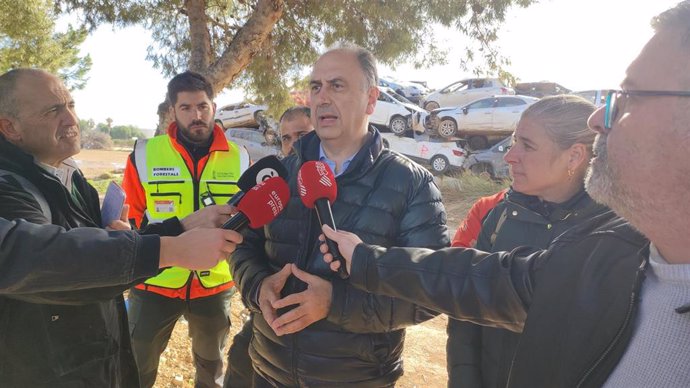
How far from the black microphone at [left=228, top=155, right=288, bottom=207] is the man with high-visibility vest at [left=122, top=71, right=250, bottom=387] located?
131 cm

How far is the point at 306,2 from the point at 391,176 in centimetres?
494

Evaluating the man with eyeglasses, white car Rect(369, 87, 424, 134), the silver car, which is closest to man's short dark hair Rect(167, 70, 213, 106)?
the man with eyeglasses

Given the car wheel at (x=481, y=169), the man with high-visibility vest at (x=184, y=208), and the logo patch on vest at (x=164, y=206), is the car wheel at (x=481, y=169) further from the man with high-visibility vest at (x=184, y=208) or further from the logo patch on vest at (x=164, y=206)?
the logo patch on vest at (x=164, y=206)

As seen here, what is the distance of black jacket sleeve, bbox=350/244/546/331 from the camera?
4.31 feet

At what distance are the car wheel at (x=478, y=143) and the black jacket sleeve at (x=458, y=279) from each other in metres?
15.3

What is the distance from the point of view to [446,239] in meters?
1.92

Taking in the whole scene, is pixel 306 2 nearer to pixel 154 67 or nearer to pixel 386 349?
pixel 154 67

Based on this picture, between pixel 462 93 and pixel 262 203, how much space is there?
18.9 metres

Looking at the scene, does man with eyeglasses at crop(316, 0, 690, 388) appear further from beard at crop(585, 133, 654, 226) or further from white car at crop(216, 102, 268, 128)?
white car at crop(216, 102, 268, 128)

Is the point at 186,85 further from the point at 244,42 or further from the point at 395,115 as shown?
the point at 395,115

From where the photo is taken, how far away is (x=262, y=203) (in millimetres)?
1670

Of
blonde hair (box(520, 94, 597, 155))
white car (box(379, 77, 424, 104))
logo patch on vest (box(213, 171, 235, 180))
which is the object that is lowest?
logo patch on vest (box(213, 171, 235, 180))

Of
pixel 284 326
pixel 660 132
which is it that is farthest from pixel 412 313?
pixel 660 132

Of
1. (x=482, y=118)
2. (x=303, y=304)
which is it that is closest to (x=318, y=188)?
(x=303, y=304)
